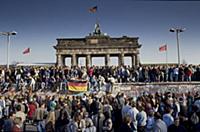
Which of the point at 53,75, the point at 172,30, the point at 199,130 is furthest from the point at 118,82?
the point at 199,130

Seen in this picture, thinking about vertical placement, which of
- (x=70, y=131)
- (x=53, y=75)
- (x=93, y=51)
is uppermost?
(x=93, y=51)

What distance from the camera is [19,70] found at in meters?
25.6

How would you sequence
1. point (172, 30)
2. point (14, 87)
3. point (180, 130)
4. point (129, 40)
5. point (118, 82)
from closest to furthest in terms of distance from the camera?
point (180, 130) → point (14, 87) → point (118, 82) → point (172, 30) → point (129, 40)

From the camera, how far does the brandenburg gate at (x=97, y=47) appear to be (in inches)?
1896

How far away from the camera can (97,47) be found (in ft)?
161

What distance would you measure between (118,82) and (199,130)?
17795 millimetres

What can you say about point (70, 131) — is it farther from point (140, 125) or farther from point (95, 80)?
point (95, 80)

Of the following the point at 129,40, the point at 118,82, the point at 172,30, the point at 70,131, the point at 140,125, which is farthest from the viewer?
the point at 129,40

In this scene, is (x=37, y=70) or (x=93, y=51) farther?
(x=93, y=51)

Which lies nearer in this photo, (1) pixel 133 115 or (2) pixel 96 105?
(1) pixel 133 115

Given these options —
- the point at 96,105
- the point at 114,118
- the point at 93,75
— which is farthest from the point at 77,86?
the point at 114,118

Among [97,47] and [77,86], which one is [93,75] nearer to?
[77,86]

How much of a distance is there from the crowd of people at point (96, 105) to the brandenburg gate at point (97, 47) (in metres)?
21.6

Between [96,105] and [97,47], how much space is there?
3567 cm
